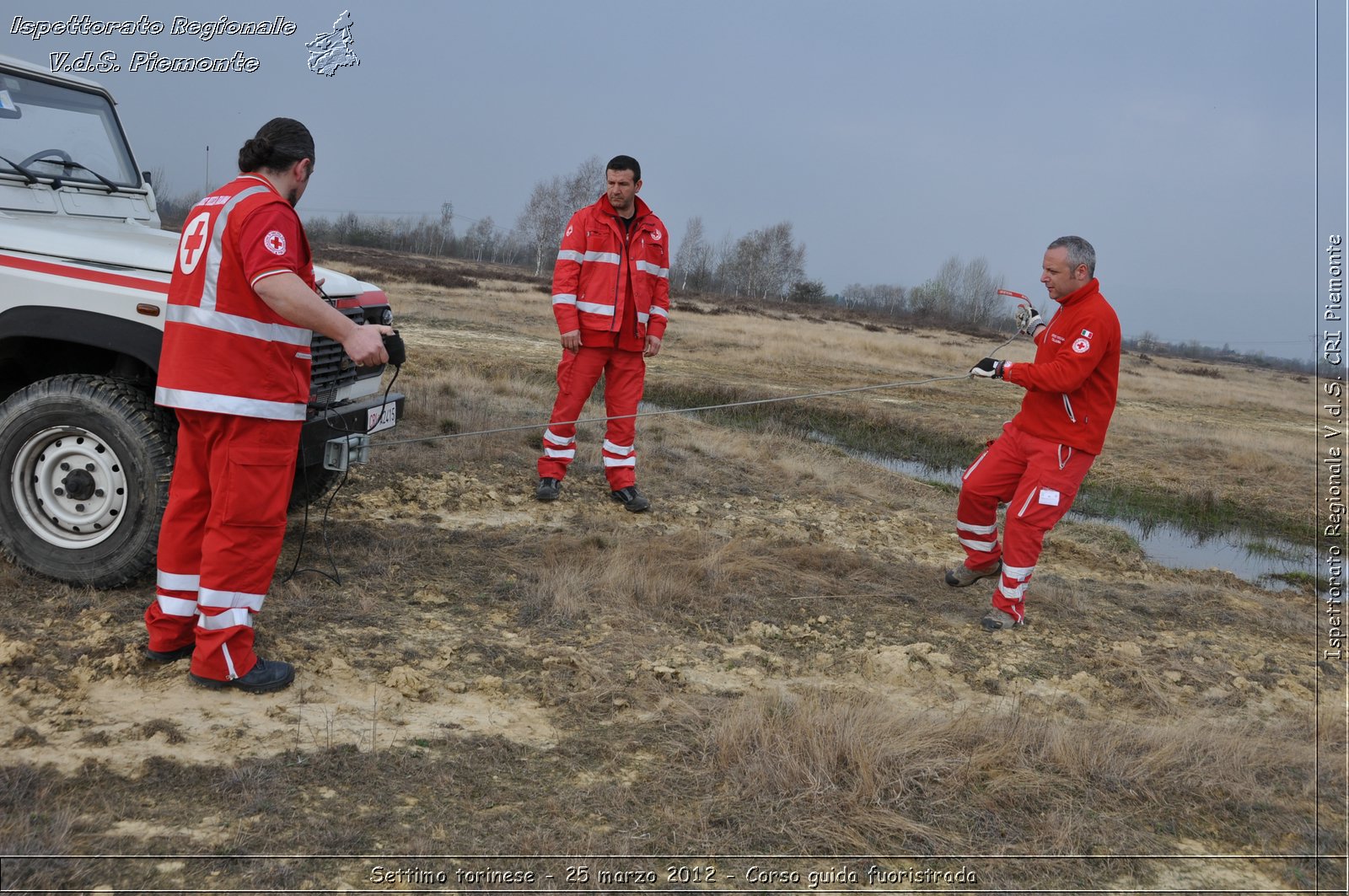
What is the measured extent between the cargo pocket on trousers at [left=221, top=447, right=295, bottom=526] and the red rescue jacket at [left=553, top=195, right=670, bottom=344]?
314 cm

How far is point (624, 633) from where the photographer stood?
4.49m

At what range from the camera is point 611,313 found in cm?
643

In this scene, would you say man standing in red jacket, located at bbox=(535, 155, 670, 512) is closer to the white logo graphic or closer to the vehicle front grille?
the vehicle front grille

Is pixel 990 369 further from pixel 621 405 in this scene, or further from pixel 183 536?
pixel 183 536

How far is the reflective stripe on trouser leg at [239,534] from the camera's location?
11.0 ft

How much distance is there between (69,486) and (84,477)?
7 centimetres

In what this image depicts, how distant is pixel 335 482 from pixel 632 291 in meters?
2.31

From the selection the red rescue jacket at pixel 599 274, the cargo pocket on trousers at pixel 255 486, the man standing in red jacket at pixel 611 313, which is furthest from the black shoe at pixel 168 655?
the red rescue jacket at pixel 599 274

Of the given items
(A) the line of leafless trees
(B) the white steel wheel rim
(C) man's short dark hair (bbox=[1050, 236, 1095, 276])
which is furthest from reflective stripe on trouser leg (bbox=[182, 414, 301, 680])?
(A) the line of leafless trees

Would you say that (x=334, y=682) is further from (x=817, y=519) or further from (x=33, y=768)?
(x=817, y=519)

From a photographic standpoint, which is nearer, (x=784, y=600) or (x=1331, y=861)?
(x=1331, y=861)

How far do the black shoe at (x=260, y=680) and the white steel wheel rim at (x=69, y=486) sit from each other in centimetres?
108

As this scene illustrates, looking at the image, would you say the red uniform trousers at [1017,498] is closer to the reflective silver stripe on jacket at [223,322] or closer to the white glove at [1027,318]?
the white glove at [1027,318]

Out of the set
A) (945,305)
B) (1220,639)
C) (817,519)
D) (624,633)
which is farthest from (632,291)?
(945,305)
